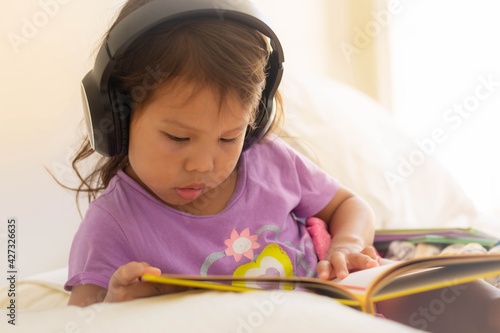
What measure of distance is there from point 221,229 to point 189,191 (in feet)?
0.30

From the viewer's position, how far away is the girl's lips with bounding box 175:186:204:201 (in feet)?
2.94

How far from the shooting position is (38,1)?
132cm

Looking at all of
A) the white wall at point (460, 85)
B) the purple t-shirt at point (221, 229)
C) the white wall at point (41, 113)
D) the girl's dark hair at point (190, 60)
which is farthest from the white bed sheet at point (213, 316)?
the white wall at point (460, 85)

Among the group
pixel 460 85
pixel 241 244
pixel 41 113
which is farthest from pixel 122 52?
pixel 460 85

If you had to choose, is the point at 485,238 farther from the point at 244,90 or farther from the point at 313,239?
the point at 244,90

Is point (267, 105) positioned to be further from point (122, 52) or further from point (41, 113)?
point (41, 113)

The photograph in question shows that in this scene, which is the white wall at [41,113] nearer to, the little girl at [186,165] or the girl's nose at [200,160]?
the little girl at [186,165]

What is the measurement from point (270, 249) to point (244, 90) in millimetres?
250

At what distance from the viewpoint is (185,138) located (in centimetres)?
84

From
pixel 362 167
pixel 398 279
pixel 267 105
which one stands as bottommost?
pixel 362 167

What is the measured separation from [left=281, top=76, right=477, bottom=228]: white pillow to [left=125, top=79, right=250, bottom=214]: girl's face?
1.64 ft

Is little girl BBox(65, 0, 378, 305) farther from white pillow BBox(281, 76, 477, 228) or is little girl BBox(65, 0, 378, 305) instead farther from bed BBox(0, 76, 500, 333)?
white pillow BBox(281, 76, 477, 228)

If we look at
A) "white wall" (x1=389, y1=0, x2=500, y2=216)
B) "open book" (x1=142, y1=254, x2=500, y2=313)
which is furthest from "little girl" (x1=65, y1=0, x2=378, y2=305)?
"white wall" (x1=389, y1=0, x2=500, y2=216)

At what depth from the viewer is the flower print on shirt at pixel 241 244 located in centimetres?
96
